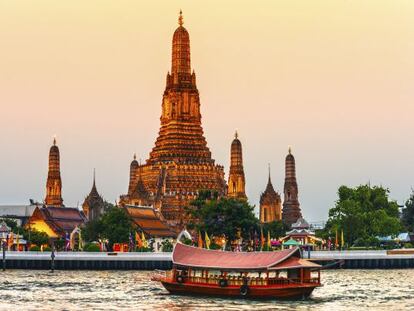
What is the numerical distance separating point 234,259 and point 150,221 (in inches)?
2457

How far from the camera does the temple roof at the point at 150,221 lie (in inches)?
4592

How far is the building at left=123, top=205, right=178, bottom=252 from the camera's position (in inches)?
4537

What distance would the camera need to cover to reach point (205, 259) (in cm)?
5941

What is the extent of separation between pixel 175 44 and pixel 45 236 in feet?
144

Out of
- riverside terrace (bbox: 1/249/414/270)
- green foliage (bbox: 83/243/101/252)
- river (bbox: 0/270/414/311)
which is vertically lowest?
river (bbox: 0/270/414/311)

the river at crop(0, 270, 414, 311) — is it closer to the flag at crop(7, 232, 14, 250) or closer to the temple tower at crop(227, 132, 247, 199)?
the flag at crop(7, 232, 14, 250)

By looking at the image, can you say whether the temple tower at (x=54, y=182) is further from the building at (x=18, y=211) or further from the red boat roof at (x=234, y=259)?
the red boat roof at (x=234, y=259)

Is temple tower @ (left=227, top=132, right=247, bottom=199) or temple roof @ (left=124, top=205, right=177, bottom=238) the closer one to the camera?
temple roof @ (left=124, top=205, right=177, bottom=238)

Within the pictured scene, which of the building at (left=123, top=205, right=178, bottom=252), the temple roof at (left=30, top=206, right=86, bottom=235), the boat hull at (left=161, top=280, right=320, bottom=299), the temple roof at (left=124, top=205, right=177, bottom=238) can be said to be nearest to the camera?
the boat hull at (left=161, top=280, right=320, bottom=299)

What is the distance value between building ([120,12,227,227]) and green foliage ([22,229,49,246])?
24461 mm

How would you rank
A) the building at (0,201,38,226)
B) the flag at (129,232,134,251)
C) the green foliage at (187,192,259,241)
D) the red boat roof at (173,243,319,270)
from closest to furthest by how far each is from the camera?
1. the red boat roof at (173,243,319,270)
2. the flag at (129,232,134,251)
3. the green foliage at (187,192,259,241)
4. the building at (0,201,38,226)

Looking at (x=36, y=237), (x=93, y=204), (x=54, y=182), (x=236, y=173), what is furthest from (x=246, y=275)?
(x=93, y=204)

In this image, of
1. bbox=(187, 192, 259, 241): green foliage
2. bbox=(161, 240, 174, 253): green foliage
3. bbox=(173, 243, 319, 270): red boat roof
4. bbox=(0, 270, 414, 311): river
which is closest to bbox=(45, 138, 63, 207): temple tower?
bbox=(161, 240, 174, 253): green foliage

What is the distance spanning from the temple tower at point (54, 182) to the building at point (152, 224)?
2782 centimetres
